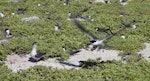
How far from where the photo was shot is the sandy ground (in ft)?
65.7

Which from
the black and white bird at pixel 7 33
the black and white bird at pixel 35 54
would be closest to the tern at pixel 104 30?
the black and white bird at pixel 35 54

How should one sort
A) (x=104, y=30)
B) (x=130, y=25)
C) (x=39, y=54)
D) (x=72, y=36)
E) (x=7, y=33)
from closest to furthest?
(x=39, y=54), (x=72, y=36), (x=7, y=33), (x=104, y=30), (x=130, y=25)

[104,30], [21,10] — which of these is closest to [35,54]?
[104,30]

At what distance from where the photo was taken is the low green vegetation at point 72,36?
17.8 meters

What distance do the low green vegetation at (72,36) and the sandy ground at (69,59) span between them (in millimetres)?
380

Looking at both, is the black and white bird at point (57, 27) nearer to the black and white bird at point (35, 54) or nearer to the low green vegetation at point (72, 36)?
the low green vegetation at point (72, 36)

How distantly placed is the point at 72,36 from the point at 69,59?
11.2 ft

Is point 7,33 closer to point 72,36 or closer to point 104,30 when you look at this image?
point 72,36

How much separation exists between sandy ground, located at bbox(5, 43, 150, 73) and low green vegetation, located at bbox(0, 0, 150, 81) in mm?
380

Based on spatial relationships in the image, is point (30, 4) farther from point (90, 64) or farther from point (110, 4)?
point (90, 64)

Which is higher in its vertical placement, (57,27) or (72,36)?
(72,36)

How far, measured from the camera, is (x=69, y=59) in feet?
69.5

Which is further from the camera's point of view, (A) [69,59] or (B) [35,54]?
(B) [35,54]

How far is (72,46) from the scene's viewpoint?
22.8 meters
